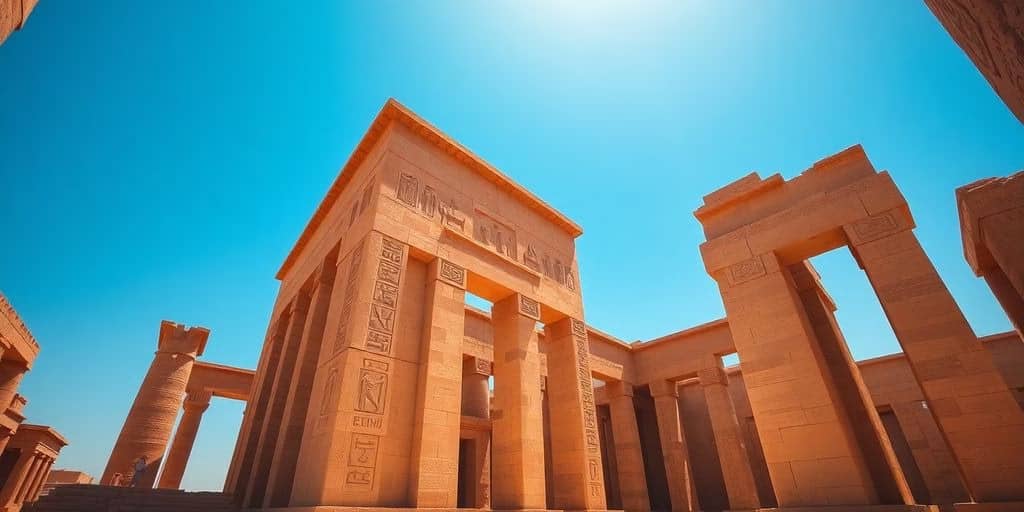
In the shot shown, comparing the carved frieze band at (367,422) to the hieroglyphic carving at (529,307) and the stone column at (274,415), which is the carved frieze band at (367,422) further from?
the hieroglyphic carving at (529,307)

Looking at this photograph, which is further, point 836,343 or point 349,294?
point 836,343

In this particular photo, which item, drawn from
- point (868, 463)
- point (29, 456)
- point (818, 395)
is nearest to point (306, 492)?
point (818, 395)

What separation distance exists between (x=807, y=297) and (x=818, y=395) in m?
3.11

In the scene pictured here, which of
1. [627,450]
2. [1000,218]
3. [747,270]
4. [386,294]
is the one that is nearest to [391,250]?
[386,294]

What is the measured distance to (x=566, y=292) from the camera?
13141mm

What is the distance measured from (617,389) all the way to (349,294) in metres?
14.2

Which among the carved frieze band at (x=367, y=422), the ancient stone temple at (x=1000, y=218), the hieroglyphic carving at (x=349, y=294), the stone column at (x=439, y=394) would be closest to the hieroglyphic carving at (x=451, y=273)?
the stone column at (x=439, y=394)

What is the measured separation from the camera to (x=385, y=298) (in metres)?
8.58

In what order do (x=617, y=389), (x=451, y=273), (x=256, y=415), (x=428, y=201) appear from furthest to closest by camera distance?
(x=617, y=389), (x=256, y=415), (x=428, y=201), (x=451, y=273)

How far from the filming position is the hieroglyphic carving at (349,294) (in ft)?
26.7

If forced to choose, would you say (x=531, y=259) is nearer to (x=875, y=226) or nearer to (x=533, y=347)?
(x=533, y=347)

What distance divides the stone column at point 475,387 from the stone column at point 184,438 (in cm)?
1229

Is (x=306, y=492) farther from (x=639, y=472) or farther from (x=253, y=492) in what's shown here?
(x=639, y=472)

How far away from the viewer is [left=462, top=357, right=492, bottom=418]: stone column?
1630 cm
